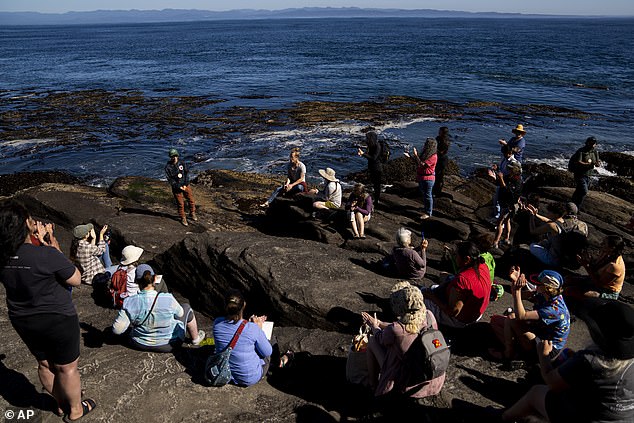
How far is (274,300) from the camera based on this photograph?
22.7ft

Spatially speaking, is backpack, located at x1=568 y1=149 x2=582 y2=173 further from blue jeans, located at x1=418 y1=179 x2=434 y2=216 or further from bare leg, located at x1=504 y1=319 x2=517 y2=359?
bare leg, located at x1=504 y1=319 x2=517 y2=359

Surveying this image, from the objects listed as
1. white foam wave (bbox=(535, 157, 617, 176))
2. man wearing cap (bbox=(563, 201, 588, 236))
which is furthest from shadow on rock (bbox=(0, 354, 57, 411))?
white foam wave (bbox=(535, 157, 617, 176))

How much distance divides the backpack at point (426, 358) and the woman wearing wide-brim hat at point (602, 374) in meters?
0.98

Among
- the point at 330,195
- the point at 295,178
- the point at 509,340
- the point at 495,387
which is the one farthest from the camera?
the point at 295,178

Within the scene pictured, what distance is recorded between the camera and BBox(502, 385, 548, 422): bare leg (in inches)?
146

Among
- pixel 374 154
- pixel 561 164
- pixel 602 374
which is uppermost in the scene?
pixel 602 374

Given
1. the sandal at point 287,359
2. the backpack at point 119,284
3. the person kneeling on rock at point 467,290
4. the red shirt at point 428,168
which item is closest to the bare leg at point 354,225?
the red shirt at point 428,168

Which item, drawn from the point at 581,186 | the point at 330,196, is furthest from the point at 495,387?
the point at 581,186

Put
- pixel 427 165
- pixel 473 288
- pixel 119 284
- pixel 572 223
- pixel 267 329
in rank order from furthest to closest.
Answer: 1. pixel 427 165
2. pixel 572 223
3. pixel 119 284
4. pixel 267 329
5. pixel 473 288

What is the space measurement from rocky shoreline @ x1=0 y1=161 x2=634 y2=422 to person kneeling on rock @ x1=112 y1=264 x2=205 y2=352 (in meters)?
0.19

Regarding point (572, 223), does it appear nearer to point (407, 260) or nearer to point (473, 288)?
point (407, 260)

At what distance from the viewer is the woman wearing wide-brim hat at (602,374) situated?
10.2 feet
